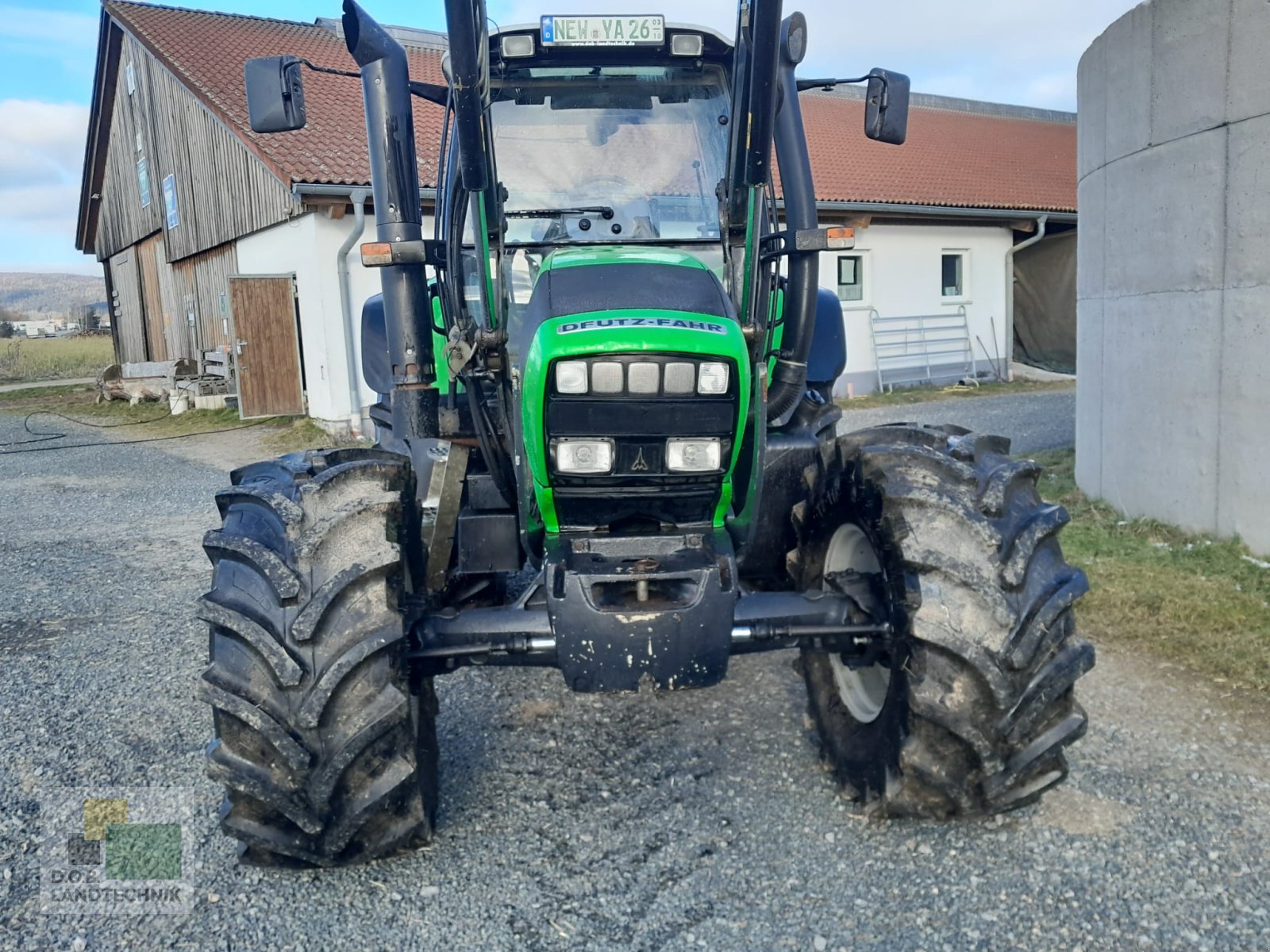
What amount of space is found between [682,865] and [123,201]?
24.9 m

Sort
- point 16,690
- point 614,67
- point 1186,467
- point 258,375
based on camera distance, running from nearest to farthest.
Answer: point 614,67
point 16,690
point 1186,467
point 258,375

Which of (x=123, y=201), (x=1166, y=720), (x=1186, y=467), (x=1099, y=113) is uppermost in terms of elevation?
(x=123, y=201)

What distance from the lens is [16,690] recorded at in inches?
185

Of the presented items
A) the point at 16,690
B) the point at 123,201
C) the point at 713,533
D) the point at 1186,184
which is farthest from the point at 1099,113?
the point at 123,201

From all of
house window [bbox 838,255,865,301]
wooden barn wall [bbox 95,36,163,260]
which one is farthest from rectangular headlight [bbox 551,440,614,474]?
wooden barn wall [bbox 95,36,163,260]

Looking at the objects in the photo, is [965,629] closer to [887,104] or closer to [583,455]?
[583,455]

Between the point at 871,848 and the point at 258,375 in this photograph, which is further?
the point at 258,375

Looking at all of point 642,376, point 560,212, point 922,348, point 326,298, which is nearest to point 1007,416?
point 922,348

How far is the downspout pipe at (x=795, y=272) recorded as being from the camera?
3809mm

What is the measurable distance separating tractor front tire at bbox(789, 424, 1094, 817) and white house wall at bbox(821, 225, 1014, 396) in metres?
13.6

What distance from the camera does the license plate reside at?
3592 mm

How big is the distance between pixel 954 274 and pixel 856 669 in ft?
54.2

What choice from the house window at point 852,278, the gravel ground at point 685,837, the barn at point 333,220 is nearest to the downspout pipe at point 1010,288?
the barn at point 333,220

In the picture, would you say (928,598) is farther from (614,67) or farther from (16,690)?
(16,690)
